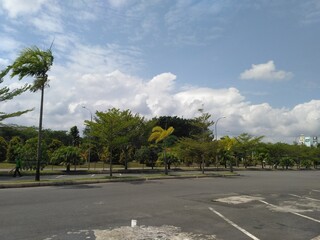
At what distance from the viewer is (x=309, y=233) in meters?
8.60

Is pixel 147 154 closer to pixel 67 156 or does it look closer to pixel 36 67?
pixel 67 156

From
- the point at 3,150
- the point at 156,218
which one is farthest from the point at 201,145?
the point at 3,150

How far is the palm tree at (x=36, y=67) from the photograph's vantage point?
22.3 metres

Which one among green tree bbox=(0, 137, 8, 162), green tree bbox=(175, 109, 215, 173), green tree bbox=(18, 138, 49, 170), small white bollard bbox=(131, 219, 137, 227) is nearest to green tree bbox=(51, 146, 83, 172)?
green tree bbox=(18, 138, 49, 170)

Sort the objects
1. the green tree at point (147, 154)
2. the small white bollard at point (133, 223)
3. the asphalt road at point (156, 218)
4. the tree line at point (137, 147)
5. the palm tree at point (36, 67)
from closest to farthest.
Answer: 1. the asphalt road at point (156, 218)
2. the small white bollard at point (133, 223)
3. the palm tree at point (36, 67)
4. the tree line at point (137, 147)
5. the green tree at point (147, 154)

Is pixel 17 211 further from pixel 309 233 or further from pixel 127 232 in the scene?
pixel 309 233

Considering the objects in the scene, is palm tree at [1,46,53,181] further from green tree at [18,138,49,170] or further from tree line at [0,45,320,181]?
green tree at [18,138,49,170]

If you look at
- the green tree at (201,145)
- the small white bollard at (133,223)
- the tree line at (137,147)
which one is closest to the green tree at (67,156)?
the tree line at (137,147)

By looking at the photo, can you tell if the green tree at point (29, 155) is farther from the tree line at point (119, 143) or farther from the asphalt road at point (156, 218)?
the asphalt road at point (156, 218)

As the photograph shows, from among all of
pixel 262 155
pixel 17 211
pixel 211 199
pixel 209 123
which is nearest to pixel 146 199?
pixel 211 199

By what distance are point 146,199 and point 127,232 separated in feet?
20.0

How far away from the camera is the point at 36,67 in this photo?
74.2 feet

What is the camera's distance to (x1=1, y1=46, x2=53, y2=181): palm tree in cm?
2231

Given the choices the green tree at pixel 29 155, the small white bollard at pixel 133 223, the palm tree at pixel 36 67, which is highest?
the palm tree at pixel 36 67
